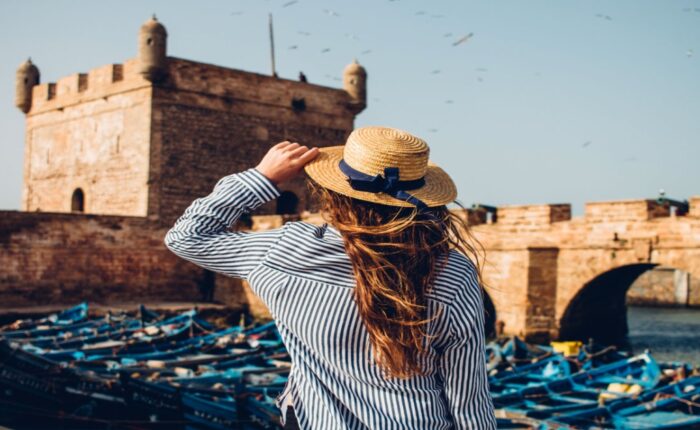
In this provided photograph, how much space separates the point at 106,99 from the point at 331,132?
7039mm

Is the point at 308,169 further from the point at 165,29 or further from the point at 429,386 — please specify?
the point at 165,29

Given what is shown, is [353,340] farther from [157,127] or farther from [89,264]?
[157,127]

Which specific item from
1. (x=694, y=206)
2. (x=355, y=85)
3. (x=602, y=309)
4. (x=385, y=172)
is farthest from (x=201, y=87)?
(x=385, y=172)

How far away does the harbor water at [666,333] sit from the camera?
19.5 metres

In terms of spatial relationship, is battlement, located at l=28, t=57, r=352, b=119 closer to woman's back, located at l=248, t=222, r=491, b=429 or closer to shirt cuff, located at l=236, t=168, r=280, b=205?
shirt cuff, located at l=236, t=168, r=280, b=205

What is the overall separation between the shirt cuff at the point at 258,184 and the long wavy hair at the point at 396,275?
0.79 feet

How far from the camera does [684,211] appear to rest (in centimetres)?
1531

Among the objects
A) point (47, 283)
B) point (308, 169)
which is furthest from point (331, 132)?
point (308, 169)

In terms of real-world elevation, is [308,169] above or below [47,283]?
above

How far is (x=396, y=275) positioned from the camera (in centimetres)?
173

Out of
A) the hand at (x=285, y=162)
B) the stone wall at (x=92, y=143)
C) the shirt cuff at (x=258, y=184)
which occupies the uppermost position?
the stone wall at (x=92, y=143)

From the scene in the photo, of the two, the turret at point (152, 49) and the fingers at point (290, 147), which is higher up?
the turret at point (152, 49)

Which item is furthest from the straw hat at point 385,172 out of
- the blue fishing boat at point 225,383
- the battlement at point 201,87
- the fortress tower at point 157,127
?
the battlement at point 201,87

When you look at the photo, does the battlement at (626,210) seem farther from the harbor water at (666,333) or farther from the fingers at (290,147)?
the fingers at (290,147)
